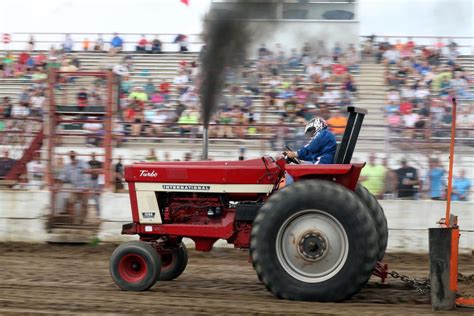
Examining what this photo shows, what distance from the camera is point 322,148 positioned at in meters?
6.61

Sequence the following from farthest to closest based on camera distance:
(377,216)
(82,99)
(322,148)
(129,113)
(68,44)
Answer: (68,44) → (129,113) → (82,99) → (377,216) → (322,148)

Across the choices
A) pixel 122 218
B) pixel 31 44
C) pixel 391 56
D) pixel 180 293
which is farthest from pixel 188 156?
pixel 31 44

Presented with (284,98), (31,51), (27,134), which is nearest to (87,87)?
(27,134)

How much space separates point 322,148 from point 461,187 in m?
4.07

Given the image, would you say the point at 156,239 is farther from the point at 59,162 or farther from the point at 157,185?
the point at 59,162

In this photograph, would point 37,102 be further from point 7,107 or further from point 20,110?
point 7,107

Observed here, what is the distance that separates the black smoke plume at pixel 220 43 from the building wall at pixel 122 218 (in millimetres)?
2670

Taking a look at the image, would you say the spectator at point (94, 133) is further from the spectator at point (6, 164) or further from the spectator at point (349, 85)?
the spectator at point (349, 85)

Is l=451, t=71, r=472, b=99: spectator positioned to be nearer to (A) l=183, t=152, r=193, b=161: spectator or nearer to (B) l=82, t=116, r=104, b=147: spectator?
(A) l=183, t=152, r=193, b=161: spectator

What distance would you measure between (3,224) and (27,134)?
1291mm

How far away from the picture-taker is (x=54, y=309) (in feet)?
19.0

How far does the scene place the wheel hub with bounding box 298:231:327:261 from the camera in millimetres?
6164

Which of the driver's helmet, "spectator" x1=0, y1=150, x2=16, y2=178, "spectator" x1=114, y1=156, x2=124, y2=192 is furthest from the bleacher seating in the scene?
the driver's helmet

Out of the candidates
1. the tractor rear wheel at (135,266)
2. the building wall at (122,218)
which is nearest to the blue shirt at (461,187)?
the building wall at (122,218)
